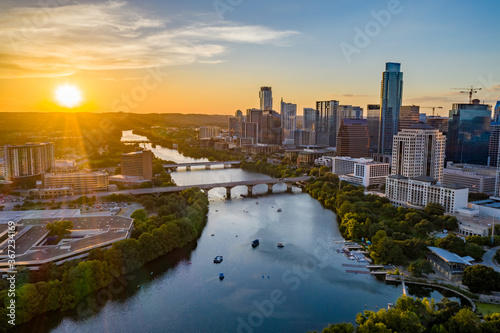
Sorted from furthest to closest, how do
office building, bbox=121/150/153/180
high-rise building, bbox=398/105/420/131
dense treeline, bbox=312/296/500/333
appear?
high-rise building, bbox=398/105/420/131
office building, bbox=121/150/153/180
dense treeline, bbox=312/296/500/333

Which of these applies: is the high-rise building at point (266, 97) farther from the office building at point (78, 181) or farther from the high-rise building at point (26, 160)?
the office building at point (78, 181)

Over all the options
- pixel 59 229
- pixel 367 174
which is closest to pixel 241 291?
pixel 59 229

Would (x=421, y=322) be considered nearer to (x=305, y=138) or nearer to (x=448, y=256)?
(x=448, y=256)

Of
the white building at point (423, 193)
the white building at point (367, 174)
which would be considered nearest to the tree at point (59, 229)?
the white building at point (423, 193)

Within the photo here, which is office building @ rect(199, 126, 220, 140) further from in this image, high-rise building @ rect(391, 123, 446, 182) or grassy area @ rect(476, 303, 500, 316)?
grassy area @ rect(476, 303, 500, 316)

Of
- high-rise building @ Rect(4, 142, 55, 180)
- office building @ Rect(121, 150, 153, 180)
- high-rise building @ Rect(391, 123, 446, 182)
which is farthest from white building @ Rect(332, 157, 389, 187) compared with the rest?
high-rise building @ Rect(4, 142, 55, 180)
